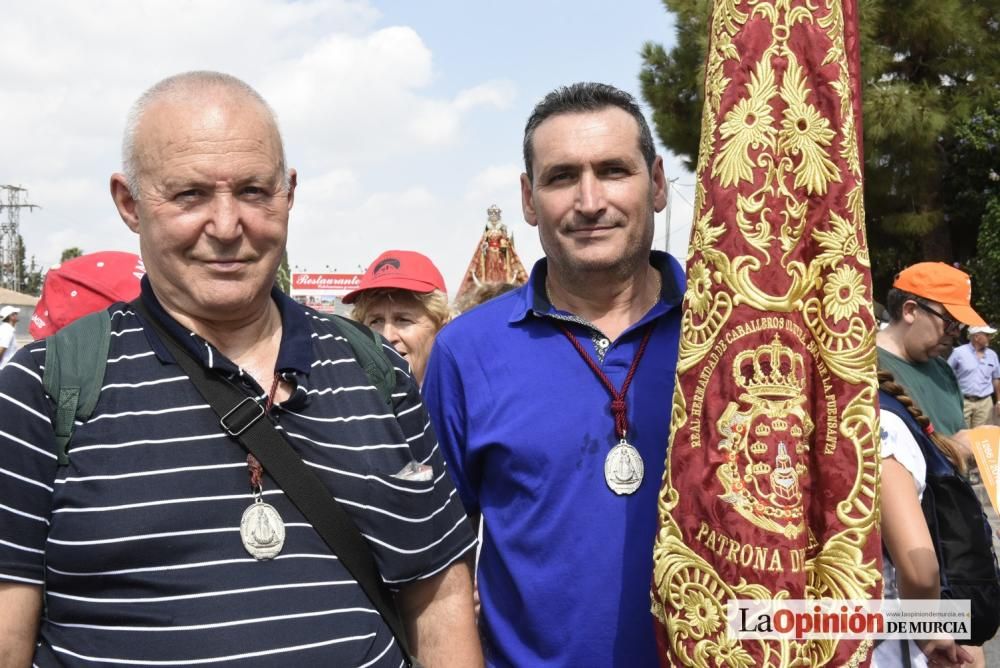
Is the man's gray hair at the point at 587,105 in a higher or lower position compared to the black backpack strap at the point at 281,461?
higher

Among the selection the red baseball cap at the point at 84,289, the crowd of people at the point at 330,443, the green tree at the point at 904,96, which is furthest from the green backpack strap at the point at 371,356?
the green tree at the point at 904,96

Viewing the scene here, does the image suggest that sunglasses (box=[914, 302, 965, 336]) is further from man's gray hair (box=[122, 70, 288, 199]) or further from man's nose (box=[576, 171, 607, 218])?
man's gray hair (box=[122, 70, 288, 199])

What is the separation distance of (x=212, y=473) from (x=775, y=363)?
1037 mm

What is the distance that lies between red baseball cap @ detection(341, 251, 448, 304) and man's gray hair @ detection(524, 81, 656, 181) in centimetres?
139

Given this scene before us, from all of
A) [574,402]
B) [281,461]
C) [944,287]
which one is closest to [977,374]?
[944,287]

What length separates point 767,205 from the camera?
1.68 meters

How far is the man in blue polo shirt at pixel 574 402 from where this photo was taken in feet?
7.14

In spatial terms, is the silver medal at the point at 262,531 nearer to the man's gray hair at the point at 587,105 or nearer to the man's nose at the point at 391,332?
the man's gray hair at the point at 587,105

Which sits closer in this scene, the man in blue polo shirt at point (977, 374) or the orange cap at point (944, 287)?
the orange cap at point (944, 287)

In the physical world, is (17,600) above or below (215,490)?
below

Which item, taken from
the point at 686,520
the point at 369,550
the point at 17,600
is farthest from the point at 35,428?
the point at 686,520

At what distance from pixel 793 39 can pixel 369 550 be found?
126 cm

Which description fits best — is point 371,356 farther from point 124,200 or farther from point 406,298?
point 406,298

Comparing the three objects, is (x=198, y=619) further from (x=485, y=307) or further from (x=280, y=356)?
(x=485, y=307)
